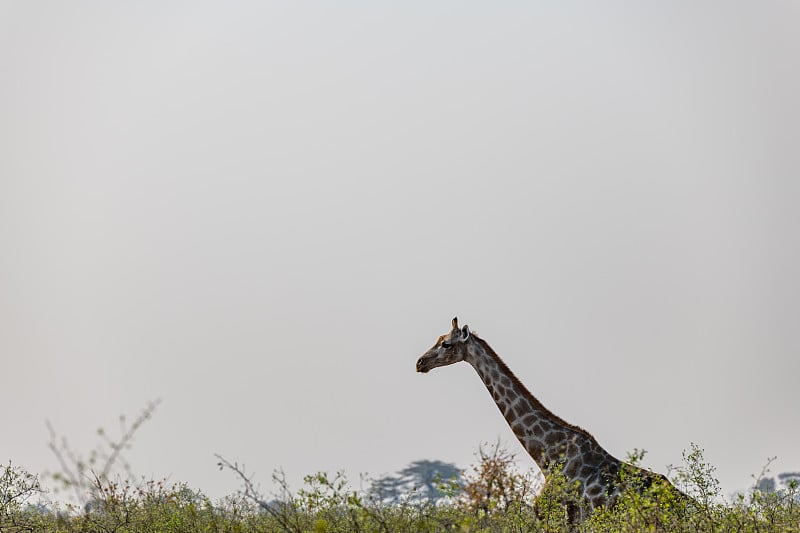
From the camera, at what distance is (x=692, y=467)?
14.0 meters

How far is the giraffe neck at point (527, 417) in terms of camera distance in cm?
1548

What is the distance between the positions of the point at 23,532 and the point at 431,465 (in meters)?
86.5

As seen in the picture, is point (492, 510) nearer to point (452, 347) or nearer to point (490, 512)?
point (490, 512)

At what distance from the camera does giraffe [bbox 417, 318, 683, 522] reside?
1460cm

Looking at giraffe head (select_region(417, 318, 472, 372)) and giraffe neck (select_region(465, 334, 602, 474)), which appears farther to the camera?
giraffe head (select_region(417, 318, 472, 372))

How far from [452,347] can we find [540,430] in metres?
2.19

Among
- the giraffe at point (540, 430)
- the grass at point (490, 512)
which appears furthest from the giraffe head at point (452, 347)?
the grass at point (490, 512)

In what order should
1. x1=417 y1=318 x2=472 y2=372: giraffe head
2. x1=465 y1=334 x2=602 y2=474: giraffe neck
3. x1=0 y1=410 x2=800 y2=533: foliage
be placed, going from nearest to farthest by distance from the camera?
1. x1=0 y1=410 x2=800 y2=533: foliage
2. x1=465 y1=334 x2=602 y2=474: giraffe neck
3. x1=417 y1=318 x2=472 y2=372: giraffe head

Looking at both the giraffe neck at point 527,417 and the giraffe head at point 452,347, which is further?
the giraffe head at point 452,347

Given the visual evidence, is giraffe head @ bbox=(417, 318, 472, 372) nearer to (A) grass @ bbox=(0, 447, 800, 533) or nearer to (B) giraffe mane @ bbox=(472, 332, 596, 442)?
(B) giraffe mane @ bbox=(472, 332, 596, 442)

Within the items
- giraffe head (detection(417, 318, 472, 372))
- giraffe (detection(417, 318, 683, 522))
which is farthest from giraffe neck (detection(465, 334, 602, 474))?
giraffe head (detection(417, 318, 472, 372))

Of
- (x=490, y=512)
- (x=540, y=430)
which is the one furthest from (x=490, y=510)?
(x=540, y=430)

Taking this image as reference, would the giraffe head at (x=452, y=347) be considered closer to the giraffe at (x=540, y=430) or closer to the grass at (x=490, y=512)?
the giraffe at (x=540, y=430)

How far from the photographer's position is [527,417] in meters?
16.3
